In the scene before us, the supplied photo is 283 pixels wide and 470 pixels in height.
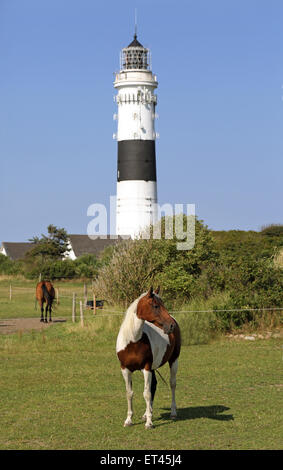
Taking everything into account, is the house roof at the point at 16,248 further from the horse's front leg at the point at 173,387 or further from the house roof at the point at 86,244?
the horse's front leg at the point at 173,387

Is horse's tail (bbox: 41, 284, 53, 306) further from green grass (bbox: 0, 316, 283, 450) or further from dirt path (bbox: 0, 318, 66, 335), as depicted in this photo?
green grass (bbox: 0, 316, 283, 450)

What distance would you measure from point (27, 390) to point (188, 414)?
168 inches

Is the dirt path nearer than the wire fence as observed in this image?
No

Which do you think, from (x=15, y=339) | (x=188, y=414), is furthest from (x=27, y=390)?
(x=15, y=339)

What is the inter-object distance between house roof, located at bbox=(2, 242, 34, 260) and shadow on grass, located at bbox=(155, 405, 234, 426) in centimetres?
8992

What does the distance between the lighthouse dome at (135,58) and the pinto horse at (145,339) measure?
56.1 m

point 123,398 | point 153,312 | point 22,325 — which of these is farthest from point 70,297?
point 153,312

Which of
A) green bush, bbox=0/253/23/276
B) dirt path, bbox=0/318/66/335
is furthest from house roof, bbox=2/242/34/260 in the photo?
dirt path, bbox=0/318/66/335

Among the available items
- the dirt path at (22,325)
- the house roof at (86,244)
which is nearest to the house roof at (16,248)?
the house roof at (86,244)

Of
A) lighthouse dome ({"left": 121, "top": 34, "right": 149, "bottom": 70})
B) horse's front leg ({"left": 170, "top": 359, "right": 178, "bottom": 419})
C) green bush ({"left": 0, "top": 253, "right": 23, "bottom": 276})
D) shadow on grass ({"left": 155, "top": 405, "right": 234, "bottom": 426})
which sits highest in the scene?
lighthouse dome ({"left": 121, "top": 34, "right": 149, "bottom": 70})

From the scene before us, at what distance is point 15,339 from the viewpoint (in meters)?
24.4

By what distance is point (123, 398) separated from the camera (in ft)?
46.7

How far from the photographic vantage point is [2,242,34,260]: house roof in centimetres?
10231
